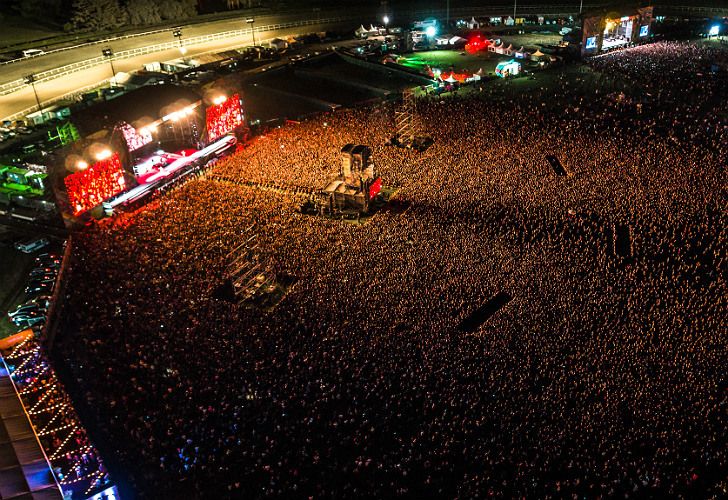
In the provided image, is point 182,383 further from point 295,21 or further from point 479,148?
point 295,21

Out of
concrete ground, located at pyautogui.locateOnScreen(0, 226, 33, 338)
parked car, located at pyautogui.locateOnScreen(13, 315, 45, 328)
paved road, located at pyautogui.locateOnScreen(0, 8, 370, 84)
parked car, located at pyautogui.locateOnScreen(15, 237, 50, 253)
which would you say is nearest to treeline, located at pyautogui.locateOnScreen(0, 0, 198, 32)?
paved road, located at pyautogui.locateOnScreen(0, 8, 370, 84)

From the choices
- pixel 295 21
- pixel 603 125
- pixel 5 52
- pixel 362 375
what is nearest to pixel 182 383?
pixel 362 375

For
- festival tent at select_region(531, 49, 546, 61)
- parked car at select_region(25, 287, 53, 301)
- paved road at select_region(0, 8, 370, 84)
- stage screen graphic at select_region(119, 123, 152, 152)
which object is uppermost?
paved road at select_region(0, 8, 370, 84)

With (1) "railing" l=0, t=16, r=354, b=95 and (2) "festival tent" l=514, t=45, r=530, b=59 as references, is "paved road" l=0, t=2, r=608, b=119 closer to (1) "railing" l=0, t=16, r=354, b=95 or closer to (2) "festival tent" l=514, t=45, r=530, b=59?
(1) "railing" l=0, t=16, r=354, b=95

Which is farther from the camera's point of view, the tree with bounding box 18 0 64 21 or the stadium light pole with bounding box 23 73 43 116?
the tree with bounding box 18 0 64 21

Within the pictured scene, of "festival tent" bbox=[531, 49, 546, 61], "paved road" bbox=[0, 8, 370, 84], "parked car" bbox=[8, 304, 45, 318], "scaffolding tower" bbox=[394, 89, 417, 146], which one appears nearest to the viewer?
"parked car" bbox=[8, 304, 45, 318]

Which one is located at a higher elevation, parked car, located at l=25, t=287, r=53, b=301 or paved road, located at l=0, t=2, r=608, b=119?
paved road, located at l=0, t=2, r=608, b=119

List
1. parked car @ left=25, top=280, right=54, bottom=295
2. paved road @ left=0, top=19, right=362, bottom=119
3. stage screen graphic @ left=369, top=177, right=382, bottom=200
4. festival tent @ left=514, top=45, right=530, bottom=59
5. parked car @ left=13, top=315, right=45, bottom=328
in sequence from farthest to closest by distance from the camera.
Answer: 1. festival tent @ left=514, top=45, right=530, bottom=59
2. paved road @ left=0, top=19, right=362, bottom=119
3. stage screen graphic @ left=369, top=177, right=382, bottom=200
4. parked car @ left=25, top=280, right=54, bottom=295
5. parked car @ left=13, top=315, right=45, bottom=328
